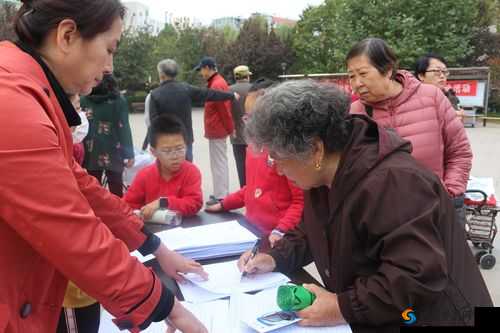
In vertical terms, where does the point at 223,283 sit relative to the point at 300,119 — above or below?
below

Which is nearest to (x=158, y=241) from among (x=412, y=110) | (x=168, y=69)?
(x=412, y=110)

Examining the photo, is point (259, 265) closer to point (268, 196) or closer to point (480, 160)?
point (268, 196)

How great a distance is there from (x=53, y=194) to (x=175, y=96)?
4.25 meters

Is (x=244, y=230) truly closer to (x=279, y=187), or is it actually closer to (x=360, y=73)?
(x=279, y=187)

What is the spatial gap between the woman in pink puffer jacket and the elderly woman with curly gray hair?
1.15 meters

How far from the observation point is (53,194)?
0.79m

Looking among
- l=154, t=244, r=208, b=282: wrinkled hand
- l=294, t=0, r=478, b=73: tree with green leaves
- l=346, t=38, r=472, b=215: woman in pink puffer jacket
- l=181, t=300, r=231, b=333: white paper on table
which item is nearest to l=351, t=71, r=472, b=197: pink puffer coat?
l=346, t=38, r=472, b=215: woman in pink puffer jacket

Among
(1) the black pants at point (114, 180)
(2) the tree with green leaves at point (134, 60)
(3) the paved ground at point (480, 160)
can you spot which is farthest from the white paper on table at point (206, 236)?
(2) the tree with green leaves at point (134, 60)

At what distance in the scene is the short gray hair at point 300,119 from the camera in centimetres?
114

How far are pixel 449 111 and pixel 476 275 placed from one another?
1413mm

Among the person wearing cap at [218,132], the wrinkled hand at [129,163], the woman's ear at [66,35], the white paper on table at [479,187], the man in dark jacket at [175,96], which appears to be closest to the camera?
the woman's ear at [66,35]

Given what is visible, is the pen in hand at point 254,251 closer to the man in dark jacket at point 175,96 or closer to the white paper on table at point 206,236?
the white paper on table at point 206,236

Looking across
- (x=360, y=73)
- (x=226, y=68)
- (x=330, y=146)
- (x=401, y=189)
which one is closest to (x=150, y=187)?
(x=360, y=73)

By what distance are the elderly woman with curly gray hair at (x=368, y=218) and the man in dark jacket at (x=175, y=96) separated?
3.77 metres
